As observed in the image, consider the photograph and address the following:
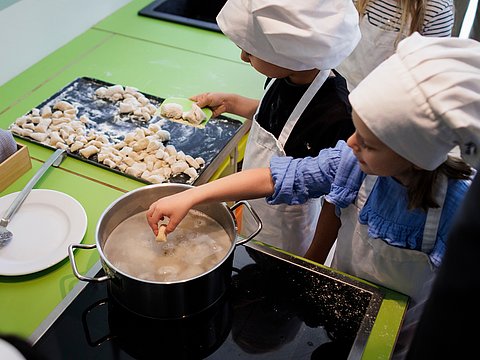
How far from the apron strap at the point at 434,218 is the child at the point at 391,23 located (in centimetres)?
65

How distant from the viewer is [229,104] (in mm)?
1164

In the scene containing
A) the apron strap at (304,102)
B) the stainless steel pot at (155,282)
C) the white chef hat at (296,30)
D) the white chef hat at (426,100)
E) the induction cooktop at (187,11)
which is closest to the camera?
the white chef hat at (426,100)

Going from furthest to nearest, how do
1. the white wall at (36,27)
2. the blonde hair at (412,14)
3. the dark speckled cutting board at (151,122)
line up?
the white wall at (36,27)
the blonde hair at (412,14)
the dark speckled cutting board at (151,122)

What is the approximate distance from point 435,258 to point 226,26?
0.53 metres

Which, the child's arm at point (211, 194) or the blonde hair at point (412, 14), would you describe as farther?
the blonde hair at point (412, 14)

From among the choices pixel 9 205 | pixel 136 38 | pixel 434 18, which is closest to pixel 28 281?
pixel 9 205

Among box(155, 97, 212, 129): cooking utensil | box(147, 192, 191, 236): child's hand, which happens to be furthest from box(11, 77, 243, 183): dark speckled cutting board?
box(147, 192, 191, 236): child's hand

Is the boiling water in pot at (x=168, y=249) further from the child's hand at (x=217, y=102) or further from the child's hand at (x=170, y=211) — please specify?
the child's hand at (x=217, y=102)

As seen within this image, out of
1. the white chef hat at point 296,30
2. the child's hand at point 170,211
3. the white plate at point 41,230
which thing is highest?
the white chef hat at point 296,30

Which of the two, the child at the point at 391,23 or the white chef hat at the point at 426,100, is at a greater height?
the white chef hat at the point at 426,100

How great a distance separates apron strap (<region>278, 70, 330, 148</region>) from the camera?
0.91 meters

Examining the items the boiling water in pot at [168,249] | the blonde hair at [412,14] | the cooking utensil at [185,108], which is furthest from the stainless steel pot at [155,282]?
the blonde hair at [412,14]

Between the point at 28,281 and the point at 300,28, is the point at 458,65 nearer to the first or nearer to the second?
the point at 300,28

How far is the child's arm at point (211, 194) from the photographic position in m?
0.75
